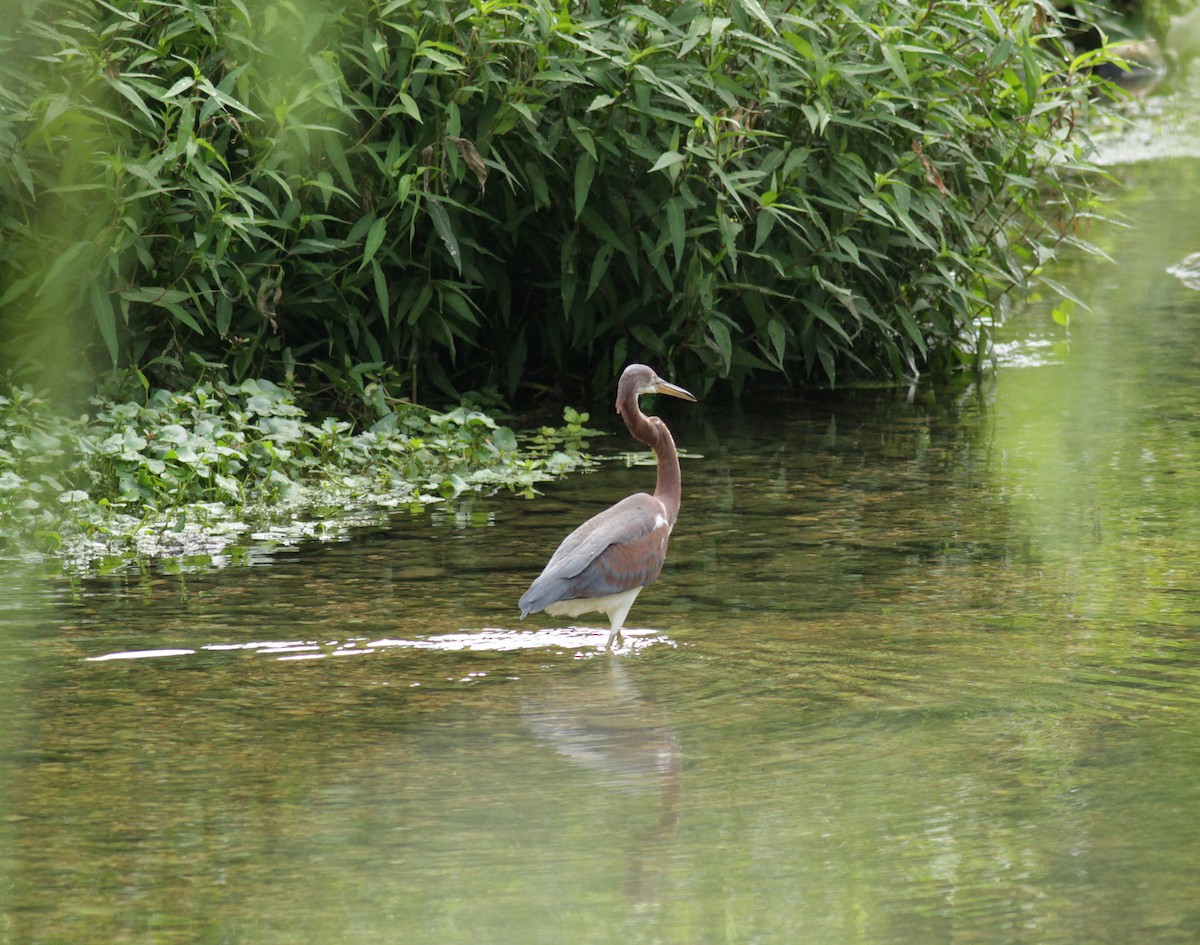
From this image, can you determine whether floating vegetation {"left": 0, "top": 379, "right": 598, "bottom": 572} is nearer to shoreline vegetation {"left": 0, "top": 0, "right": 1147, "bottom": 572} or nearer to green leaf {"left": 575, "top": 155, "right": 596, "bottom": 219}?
shoreline vegetation {"left": 0, "top": 0, "right": 1147, "bottom": 572}

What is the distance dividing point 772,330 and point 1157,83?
71.4ft

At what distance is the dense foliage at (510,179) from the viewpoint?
8398mm

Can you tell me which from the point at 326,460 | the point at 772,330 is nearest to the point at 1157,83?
the point at 772,330

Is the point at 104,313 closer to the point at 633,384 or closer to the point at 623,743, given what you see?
the point at 633,384

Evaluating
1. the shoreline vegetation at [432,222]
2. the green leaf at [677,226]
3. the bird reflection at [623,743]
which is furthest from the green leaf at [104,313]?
the bird reflection at [623,743]

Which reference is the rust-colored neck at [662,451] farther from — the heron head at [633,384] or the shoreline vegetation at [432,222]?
the shoreline vegetation at [432,222]

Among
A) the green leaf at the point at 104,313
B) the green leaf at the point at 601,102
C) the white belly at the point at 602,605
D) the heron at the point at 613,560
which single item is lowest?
the white belly at the point at 602,605

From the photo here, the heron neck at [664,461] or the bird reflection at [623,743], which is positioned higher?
the heron neck at [664,461]

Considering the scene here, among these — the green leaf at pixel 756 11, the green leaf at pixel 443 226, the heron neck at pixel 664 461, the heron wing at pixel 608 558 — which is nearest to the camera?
the heron wing at pixel 608 558

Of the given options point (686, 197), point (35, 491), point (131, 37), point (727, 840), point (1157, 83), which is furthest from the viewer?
point (1157, 83)

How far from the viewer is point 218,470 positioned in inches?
327

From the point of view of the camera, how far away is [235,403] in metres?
8.90

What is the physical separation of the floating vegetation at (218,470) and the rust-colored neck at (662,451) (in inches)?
63.1

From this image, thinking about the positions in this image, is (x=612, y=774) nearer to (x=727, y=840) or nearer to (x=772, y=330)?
(x=727, y=840)
